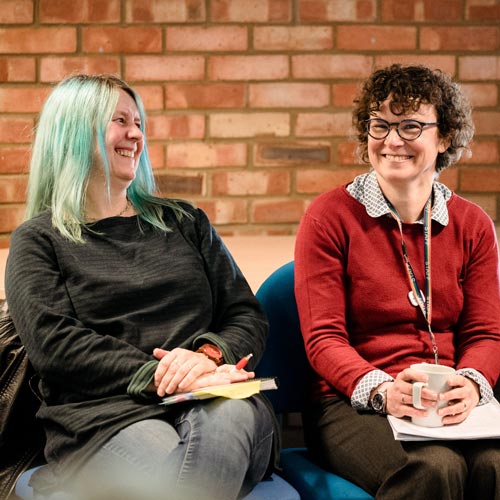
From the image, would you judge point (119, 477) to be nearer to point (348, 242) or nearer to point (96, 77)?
point (348, 242)

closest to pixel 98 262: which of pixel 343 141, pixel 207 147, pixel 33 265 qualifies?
pixel 33 265

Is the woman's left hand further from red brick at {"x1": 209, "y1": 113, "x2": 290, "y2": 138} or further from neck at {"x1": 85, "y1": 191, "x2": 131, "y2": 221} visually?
red brick at {"x1": 209, "y1": 113, "x2": 290, "y2": 138}

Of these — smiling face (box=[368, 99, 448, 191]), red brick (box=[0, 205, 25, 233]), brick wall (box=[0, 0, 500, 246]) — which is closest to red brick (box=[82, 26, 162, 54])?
brick wall (box=[0, 0, 500, 246])

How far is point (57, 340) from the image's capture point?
71.3 inches

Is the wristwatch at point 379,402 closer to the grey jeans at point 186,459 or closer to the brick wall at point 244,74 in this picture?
the grey jeans at point 186,459

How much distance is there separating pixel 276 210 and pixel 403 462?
4.64 ft

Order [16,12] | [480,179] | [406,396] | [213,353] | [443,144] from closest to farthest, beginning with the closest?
[406,396] → [213,353] → [443,144] → [16,12] → [480,179]

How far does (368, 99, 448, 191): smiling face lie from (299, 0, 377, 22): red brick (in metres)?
1.01

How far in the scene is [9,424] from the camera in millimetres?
1891

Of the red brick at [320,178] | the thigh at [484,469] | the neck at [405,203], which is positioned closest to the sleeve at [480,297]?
the neck at [405,203]

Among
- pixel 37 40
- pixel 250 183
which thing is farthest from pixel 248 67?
pixel 37 40

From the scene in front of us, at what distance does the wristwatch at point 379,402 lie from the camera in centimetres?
181

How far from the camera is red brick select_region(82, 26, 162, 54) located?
287 centimetres

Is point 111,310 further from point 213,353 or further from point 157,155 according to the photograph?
point 157,155
